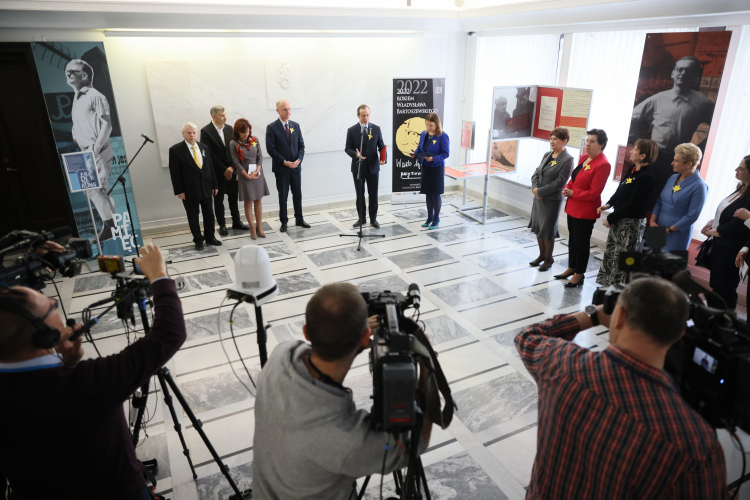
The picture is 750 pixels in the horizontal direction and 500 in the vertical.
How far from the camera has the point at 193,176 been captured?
216 inches

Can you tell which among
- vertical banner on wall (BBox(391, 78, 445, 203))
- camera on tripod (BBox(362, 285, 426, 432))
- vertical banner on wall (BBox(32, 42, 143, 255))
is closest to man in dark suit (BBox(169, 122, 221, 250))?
vertical banner on wall (BBox(32, 42, 143, 255))

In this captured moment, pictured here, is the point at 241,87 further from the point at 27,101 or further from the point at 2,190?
the point at 2,190

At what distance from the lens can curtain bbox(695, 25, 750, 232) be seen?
4.06 metres

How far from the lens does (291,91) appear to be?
6.55 meters

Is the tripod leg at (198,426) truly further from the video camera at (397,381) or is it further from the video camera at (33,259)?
the video camera at (397,381)

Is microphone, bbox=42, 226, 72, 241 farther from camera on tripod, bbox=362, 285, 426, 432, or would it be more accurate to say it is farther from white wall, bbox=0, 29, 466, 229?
white wall, bbox=0, 29, 466, 229

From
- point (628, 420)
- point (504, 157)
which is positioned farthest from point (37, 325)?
point (504, 157)

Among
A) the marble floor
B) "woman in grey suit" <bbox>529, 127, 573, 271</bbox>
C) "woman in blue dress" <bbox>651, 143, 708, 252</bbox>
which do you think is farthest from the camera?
"woman in grey suit" <bbox>529, 127, 573, 271</bbox>

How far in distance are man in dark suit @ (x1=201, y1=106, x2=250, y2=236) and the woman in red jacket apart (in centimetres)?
396

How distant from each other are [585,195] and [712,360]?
10.3ft

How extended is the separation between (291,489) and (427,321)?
2.90 meters

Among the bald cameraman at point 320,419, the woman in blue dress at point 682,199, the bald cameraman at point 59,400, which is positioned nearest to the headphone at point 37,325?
the bald cameraman at point 59,400

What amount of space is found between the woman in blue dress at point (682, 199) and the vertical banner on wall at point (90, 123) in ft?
16.9

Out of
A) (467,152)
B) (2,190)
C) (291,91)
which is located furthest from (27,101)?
(467,152)
